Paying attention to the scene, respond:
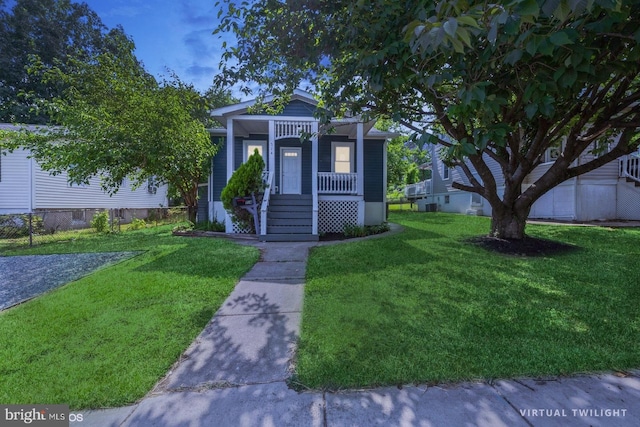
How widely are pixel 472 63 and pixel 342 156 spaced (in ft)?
27.6

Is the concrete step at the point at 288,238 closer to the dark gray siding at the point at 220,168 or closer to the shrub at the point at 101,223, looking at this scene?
the dark gray siding at the point at 220,168

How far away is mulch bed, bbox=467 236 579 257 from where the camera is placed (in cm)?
597

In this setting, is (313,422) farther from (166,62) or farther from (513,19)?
(166,62)

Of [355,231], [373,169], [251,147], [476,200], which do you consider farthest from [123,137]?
[476,200]

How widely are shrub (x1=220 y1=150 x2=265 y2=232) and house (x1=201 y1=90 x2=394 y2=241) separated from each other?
1.34 ft

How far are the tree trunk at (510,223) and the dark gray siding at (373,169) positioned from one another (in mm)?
5172

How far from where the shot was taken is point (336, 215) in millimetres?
10086

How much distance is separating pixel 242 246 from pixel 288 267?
91.4 inches

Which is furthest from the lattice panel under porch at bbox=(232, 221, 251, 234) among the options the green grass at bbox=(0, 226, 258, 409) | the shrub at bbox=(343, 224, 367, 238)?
the green grass at bbox=(0, 226, 258, 409)

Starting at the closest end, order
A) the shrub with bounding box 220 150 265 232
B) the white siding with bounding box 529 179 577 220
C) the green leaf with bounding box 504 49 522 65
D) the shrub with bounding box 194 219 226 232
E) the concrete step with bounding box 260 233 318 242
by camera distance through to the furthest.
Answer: the green leaf with bounding box 504 49 522 65 → the concrete step with bounding box 260 233 318 242 → the shrub with bounding box 220 150 265 232 → the shrub with bounding box 194 219 226 232 → the white siding with bounding box 529 179 577 220

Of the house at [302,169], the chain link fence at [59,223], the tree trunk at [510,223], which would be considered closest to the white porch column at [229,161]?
the house at [302,169]

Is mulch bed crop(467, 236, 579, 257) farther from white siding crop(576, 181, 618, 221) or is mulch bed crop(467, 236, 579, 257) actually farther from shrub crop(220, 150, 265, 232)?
white siding crop(576, 181, 618, 221)

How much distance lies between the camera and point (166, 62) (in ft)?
43.5

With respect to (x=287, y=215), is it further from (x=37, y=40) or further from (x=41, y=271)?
(x=37, y=40)
